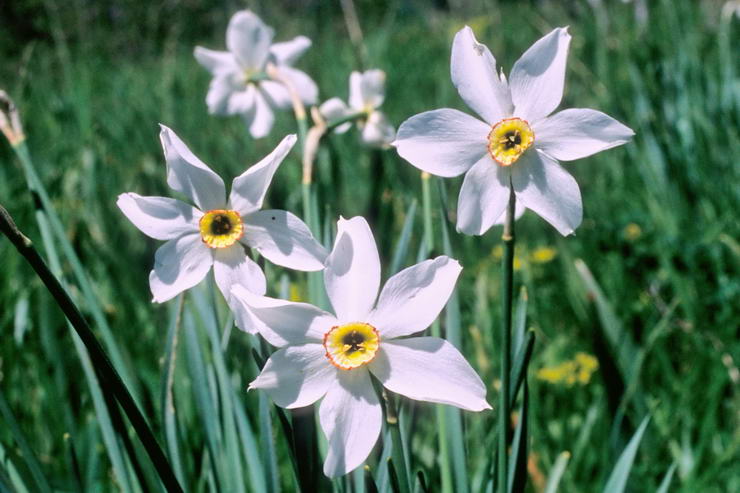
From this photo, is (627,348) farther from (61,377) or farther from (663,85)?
(663,85)

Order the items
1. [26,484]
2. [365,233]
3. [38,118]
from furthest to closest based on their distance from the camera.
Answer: [38,118] < [26,484] < [365,233]

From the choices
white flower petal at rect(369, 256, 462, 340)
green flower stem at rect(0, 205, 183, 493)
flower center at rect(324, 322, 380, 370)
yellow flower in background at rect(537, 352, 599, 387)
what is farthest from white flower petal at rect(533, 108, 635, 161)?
yellow flower in background at rect(537, 352, 599, 387)

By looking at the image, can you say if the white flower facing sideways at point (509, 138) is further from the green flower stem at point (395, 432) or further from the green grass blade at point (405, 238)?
the green grass blade at point (405, 238)

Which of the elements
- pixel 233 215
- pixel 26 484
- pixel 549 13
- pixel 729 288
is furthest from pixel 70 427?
pixel 549 13

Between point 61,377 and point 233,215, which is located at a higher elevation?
point 233,215

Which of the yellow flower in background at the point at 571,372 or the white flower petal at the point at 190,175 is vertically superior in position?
the white flower petal at the point at 190,175

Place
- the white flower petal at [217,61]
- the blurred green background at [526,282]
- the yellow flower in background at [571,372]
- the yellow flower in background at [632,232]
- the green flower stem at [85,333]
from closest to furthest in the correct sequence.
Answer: the green flower stem at [85,333], the blurred green background at [526,282], the white flower petal at [217,61], the yellow flower in background at [571,372], the yellow flower in background at [632,232]

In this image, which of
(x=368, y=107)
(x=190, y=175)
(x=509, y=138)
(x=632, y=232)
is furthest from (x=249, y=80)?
(x=632, y=232)

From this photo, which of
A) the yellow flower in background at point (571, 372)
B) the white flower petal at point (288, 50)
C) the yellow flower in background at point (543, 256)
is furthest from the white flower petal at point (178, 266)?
the yellow flower in background at point (543, 256)
